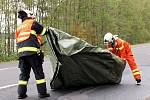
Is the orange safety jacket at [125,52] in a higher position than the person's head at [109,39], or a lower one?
lower

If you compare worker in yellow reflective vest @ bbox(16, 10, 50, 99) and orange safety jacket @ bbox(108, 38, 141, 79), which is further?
orange safety jacket @ bbox(108, 38, 141, 79)

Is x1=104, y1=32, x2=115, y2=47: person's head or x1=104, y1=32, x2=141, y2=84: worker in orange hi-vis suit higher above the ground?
x1=104, y1=32, x2=115, y2=47: person's head

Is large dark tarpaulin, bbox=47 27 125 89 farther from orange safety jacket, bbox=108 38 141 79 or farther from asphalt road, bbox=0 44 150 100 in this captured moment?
orange safety jacket, bbox=108 38 141 79

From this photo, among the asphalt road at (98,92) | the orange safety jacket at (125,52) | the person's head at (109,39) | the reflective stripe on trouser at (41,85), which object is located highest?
the person's head at (109,39)

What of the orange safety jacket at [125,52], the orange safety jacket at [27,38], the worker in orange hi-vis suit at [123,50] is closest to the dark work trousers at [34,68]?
the orange safety jacket at [27,38]

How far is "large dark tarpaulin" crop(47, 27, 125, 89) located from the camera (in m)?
8.44

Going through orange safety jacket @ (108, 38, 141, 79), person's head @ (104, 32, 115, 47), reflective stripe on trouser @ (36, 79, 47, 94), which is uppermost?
person's head @ (104, 32, 115, 47)

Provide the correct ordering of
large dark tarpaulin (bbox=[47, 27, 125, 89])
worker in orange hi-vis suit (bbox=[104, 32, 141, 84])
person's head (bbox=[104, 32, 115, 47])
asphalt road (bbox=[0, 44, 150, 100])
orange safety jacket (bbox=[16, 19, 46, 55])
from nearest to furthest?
orange safety jacket (bbox=[16, 19, 46, 55]) → asphalt road (bbox=[0, 44, 150, 100]) → large dark tarpaulin (bbox=[47, 27, 125, 89]) → person's head (bbox=[104, 32, 115, 47]) → worker in orange hi-vis suit (bbox=[104, 32, 141, 84])

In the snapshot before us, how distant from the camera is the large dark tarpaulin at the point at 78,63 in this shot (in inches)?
332

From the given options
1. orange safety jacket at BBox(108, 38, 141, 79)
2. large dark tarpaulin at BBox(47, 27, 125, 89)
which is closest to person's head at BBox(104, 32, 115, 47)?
orange safety jacket at BBox(108, 38, 141, 79)

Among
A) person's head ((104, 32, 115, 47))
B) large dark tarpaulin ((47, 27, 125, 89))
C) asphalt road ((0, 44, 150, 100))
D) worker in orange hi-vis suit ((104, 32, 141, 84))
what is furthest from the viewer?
worker in orange hi-vis suit ((104, 32, 141, 84))

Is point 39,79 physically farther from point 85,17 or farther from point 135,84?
point 85,17

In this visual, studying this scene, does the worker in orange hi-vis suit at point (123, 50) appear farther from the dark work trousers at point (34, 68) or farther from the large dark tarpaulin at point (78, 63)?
the dark work trousers at point (34, 68)

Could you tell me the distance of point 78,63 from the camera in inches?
342
